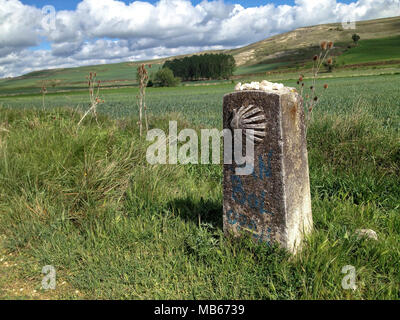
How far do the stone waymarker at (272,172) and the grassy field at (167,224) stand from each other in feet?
0.57

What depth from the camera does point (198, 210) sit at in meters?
3.54

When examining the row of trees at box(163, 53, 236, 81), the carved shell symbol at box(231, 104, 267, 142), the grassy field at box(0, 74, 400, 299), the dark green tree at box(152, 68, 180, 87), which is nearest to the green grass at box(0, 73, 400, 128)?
the grassy field at box(0, 74, 400, 299)

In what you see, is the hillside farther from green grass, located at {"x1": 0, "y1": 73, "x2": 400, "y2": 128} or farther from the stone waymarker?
the stone waymarker

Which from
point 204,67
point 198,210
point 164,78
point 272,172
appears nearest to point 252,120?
point 272,172

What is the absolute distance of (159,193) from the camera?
385 centimetres

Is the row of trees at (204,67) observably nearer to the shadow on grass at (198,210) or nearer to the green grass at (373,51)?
the green grass at (373,51)

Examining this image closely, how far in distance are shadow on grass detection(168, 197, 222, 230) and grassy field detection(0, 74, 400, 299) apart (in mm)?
12

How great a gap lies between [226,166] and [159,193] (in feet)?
4.42

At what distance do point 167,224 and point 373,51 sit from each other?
Answer: 257 ft

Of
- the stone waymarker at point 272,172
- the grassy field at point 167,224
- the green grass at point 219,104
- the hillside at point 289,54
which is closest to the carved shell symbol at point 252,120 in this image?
the stone waymarker at point 272,172

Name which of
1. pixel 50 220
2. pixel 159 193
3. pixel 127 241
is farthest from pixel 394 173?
pixel 50 220

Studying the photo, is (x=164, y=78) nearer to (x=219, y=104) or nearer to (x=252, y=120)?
(x=219, y=104)

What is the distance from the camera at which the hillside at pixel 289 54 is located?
65.3 m
